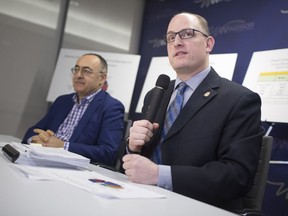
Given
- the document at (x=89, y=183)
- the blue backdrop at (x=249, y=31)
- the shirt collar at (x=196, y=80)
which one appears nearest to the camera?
the document at (x=89, y=183)

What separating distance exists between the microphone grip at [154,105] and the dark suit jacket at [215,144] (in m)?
0.19

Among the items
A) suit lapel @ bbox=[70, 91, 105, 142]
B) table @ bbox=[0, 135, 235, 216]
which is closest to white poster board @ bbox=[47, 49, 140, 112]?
suit lapel @ bbox=[70, 91, 105, 142]

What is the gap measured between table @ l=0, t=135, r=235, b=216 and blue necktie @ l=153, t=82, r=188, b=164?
557 mm

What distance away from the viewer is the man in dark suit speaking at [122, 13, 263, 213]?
1.14 metres

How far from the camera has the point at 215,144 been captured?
1.32 m

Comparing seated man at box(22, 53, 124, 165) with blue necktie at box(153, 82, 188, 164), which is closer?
blue necktie at box(153, 82, 188, 164)

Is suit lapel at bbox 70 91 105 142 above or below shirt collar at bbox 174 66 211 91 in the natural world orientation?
below

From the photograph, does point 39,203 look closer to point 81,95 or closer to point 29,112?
point 81,95

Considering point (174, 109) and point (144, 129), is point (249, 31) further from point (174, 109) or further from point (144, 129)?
point (144, 129)

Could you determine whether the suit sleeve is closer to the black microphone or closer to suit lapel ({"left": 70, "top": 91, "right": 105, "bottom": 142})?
the black microphone

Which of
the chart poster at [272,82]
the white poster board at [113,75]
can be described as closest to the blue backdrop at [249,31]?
the chart poster at [272,82]

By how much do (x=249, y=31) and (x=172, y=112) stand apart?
2.04 meters

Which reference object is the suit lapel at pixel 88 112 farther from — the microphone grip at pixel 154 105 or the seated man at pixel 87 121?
the microphone grip at pixel 154 105

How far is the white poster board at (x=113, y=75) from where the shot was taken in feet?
11.6
